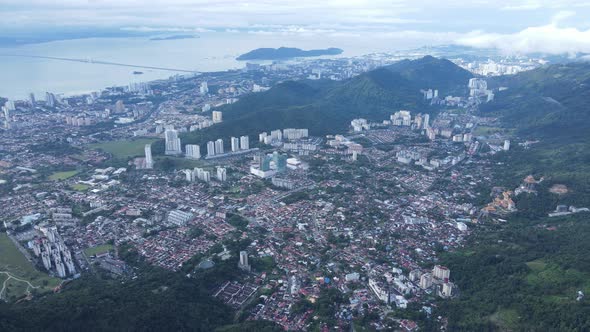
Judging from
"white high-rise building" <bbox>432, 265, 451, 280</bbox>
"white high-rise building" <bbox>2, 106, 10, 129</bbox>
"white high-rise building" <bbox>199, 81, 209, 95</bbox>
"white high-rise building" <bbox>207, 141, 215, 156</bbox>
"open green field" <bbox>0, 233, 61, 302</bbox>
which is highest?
"white high-rise building" <bbox>199, 81, 209, 95</bbox>

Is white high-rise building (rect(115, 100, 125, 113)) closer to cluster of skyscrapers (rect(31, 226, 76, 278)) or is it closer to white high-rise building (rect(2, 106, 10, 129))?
white high-rise building (rect(2, 106, 10, 129))

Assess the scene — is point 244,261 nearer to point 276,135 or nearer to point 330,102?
point 276,135

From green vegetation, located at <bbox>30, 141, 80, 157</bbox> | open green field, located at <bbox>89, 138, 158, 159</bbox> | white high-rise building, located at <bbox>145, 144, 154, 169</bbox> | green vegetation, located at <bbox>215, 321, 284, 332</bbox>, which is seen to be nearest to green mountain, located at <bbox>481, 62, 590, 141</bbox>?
green vegetation, located at <bbox>215, 321, 284, 332</bbox>

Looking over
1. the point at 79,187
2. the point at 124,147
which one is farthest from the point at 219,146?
the point at 79,187

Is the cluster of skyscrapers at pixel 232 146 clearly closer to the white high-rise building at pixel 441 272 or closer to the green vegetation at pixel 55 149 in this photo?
the green vegetation at pixel 55 149

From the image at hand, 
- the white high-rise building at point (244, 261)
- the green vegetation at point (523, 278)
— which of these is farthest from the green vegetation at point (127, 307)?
the green vegetation at point (523, 278)

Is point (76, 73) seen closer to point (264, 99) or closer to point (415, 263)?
point (264, 99)
